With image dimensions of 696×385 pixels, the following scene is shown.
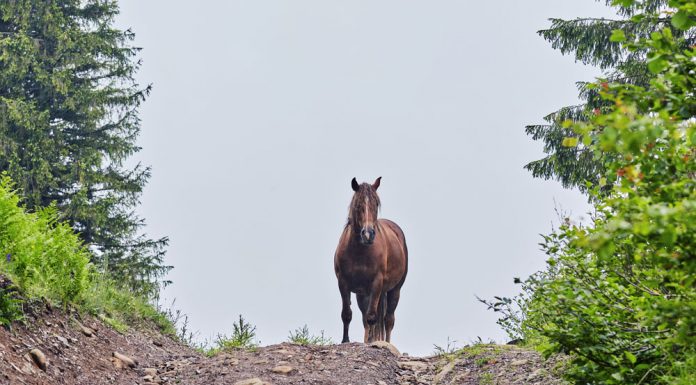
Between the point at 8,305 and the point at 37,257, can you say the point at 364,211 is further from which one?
the point at 8,305

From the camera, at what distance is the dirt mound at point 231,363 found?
23.8ft

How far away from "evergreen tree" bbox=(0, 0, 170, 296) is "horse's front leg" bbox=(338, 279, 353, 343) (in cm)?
655

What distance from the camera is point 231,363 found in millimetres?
8562

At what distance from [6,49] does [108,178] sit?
4018 mm

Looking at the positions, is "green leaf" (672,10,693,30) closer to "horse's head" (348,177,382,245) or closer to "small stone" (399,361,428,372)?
"small stone" (399,361,428,372)

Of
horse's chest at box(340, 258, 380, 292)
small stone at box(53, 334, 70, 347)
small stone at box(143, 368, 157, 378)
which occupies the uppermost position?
horse's chest at box(340, 258, 380, 292)

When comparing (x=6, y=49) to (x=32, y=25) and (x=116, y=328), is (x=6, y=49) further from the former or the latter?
(x=116, y=328)

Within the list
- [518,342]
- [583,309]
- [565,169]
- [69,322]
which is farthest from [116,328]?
[565,169]

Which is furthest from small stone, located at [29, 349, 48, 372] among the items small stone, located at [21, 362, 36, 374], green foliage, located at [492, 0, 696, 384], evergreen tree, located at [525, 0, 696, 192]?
evergreen tree, located at [525, 0, 696, 192]

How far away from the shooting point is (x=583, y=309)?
14.2 feet

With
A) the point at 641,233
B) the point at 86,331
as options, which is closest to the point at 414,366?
the point at 86,331

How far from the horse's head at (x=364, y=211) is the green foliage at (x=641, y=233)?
548cm

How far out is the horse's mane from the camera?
11141mm

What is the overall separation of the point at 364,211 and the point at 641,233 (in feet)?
27.2
